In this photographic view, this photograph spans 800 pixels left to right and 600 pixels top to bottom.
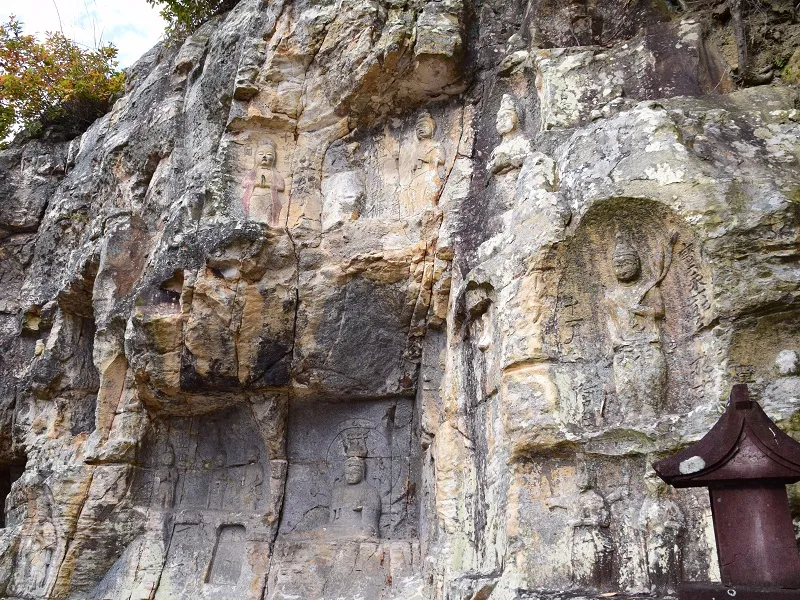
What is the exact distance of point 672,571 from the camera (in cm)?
479

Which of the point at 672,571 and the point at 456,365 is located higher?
the point at 456,365

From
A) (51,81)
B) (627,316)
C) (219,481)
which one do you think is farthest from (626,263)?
(51,81)

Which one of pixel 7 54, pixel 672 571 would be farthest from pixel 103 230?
pixel 672 571

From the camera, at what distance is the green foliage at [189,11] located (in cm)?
1076

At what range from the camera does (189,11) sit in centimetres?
1081

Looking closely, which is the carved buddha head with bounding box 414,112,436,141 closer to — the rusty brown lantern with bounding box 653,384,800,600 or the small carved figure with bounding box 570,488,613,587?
the small carved figure with bounding box 570,488,613,587

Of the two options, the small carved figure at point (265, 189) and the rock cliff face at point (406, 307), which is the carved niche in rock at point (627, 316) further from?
the small carved figure at point (265, 189)

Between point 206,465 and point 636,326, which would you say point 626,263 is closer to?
point 636,326

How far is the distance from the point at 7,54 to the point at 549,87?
33.7 feet

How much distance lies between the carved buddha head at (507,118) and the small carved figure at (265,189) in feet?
8.69

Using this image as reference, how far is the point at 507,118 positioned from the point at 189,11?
595 cm

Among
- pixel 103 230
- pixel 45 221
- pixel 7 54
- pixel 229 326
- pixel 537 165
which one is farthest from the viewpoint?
pixel 7 54

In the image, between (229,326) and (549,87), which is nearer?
(549,87)

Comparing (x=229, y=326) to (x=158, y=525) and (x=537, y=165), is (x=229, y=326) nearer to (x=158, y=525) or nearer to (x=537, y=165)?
(x=158, y=525)
